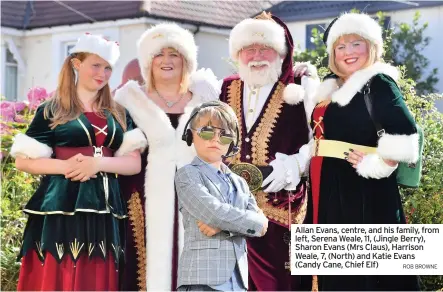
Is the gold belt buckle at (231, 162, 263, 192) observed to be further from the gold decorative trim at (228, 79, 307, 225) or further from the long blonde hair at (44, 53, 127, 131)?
the long blonde hair at (44, 53, 127, 131)

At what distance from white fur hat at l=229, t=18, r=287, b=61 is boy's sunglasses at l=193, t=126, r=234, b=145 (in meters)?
1.49

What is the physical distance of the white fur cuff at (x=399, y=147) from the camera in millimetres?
5008

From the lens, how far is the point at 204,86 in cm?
598

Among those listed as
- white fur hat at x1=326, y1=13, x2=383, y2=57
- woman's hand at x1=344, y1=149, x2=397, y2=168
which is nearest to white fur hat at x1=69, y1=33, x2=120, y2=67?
white fur hat at x1=326, y1=13, x2=383, y2=57

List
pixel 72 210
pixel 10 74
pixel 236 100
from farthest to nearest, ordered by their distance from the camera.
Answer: pixel 10 74
pixel 236 100
pixel 72 210

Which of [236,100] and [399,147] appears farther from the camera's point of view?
[236,100]

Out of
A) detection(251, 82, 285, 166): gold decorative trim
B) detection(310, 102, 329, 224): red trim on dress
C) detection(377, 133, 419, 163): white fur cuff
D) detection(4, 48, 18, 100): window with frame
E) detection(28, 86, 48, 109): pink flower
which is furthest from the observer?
detection(4, 48, 18, 100): window with frame

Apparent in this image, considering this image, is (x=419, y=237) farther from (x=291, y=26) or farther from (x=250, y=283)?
(x=291, y=26)

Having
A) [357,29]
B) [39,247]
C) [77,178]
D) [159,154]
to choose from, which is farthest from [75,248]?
[357,29]

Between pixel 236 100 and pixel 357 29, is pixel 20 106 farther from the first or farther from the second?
pixel 357 29

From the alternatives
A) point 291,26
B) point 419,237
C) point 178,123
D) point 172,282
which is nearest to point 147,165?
point 178,123

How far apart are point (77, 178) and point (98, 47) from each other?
843mm

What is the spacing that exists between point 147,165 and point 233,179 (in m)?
1.39

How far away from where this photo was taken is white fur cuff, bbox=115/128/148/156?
18.6ft
